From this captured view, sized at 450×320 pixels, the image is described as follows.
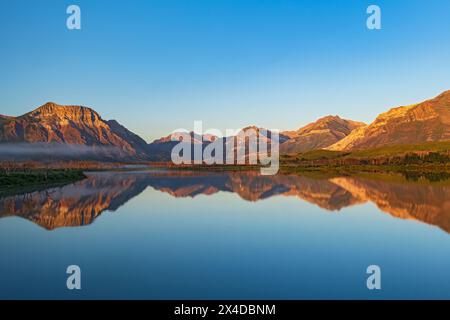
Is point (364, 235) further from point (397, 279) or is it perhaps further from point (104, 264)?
point (104, 264)

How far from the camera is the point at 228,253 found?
19.3 m

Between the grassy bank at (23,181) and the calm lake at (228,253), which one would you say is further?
the grassy bank at (23,181)

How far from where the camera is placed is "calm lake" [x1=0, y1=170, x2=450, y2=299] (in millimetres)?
13695

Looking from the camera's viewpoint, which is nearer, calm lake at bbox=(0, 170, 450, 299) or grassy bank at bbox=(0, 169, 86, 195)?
calm lake at bbox=(0, 170, 450, 299)

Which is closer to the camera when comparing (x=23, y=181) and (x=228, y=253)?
(x=228, y=253)

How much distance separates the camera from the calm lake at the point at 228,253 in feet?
44.9

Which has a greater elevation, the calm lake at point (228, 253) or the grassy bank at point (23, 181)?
the grassy bank at point (23, 181)

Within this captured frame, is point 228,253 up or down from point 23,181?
down

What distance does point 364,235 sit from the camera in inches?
941

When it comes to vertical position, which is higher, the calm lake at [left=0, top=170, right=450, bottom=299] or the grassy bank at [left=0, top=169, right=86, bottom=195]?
the grassy bank at [left=0, top=169, right=86, bottom=195]
